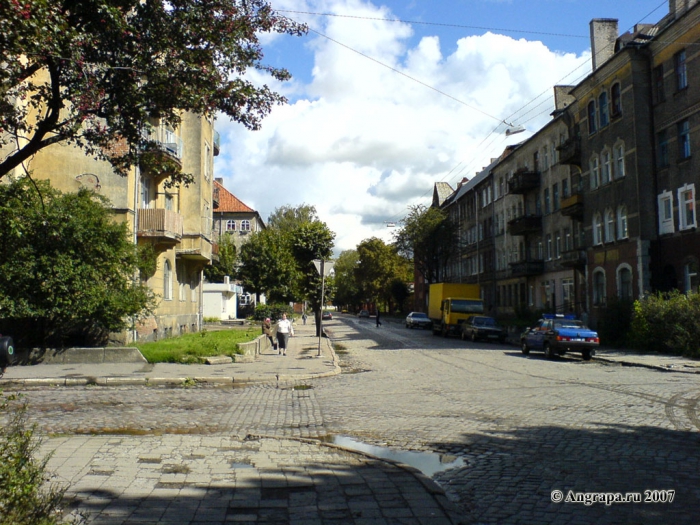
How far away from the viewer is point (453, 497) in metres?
5.97

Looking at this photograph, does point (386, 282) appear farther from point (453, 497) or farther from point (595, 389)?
point (453, 497)

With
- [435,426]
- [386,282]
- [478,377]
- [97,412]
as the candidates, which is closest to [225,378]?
[97,412]

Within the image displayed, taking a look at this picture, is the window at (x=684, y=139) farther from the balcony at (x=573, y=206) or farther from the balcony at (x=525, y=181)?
the balcony at (x=525, y=181)

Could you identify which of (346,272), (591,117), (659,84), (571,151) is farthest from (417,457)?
(346,272)

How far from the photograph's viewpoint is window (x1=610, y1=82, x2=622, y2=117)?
32.8m

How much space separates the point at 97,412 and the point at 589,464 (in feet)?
26.3

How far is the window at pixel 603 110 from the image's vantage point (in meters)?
34.4

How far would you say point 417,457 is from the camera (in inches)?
302

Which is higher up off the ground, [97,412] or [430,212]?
[430,212]

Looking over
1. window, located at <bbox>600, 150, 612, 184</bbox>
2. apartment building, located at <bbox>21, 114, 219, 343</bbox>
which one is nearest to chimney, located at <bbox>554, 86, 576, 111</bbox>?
window, located at <bbox>600, 150, 612, 184</bbox>

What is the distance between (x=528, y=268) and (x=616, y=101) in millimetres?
16929

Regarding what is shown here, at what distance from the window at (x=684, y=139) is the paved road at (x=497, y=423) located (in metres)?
14.6

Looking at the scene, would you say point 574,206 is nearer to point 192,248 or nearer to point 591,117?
point 591,117

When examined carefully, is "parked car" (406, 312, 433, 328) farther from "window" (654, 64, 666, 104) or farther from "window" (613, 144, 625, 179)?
"window" (654, 64, 666, 104)
